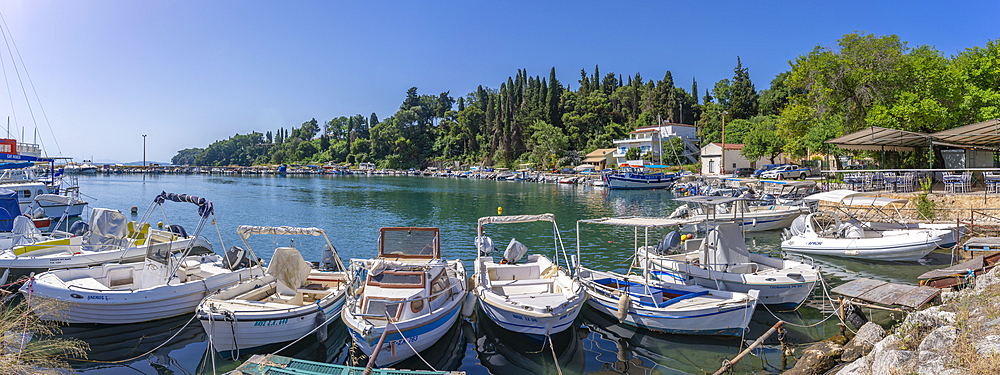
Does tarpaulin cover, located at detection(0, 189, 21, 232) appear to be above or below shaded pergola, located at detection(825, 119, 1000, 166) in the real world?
below

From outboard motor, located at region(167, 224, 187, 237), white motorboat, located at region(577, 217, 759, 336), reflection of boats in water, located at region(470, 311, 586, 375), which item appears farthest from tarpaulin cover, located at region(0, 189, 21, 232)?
white motorboat, located at region(577, 217, 759, 336)

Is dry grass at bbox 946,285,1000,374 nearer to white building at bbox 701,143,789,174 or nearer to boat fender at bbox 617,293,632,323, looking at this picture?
boat fender at bbox 617,293,632,323

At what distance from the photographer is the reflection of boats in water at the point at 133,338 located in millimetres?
11219

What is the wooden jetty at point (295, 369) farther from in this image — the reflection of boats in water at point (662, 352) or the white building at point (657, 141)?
the white building at point (657, 141)

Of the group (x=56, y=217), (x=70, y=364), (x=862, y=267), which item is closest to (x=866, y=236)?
(x=862, y=267)

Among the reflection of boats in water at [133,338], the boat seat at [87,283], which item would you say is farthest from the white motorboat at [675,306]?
the boat seat at [87,283]

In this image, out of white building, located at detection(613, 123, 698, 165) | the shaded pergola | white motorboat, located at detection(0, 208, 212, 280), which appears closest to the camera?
white motorboat, located at detection(0, 208, 212, 280)

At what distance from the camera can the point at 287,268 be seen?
41.9 ft

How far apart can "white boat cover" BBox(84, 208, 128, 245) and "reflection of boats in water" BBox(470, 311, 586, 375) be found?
45.5 ft

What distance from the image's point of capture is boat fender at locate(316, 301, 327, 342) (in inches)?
456

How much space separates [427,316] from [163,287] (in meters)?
7.56

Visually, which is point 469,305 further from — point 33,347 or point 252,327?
point 33,347

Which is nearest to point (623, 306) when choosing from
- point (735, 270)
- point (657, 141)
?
point (735, 270)

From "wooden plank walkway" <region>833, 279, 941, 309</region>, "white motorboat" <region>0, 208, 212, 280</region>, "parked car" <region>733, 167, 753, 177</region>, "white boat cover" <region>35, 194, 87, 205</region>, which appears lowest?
"wooden plank walkway" <region>833, 279, 941, 309</region>
